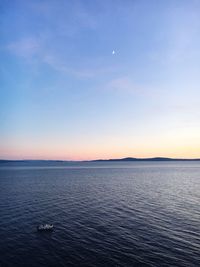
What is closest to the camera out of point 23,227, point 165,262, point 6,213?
point 165,262

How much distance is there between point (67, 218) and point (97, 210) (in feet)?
34.0

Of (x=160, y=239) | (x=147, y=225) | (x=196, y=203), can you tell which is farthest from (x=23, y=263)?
(x=196, y=203)

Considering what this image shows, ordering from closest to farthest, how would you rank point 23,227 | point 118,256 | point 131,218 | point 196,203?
point 118,256 → point 23,227 → point 131,218 → point 196,203

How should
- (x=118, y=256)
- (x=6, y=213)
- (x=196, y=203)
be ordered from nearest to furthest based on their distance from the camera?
(x=118, y=256) < (x=6, y=213) < (x=196, y=203)

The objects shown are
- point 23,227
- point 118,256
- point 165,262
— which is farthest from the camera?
point 23,227

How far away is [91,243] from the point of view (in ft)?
132

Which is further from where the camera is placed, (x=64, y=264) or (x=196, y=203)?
(x=196, y=203)

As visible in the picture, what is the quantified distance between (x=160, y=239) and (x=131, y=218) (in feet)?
A: 47.2

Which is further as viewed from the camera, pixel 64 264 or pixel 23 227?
pixel 23 227

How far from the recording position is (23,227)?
161 feet

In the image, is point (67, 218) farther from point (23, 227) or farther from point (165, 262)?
point (165, 262)

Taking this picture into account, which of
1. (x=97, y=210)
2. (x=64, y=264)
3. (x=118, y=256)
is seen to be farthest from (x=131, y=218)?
(x=64, y=264)

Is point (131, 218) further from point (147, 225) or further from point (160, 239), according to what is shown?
point (160, 239)

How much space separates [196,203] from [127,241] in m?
39.2
